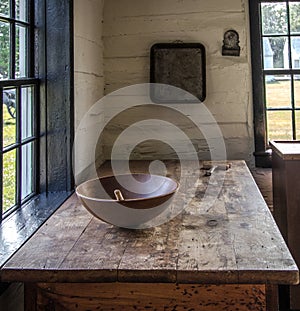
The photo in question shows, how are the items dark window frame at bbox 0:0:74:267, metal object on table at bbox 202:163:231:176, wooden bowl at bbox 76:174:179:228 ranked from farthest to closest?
metal object on table at bbox 202:163:231:176
dark window frame at bbox 0:0:74:267
wooden bowl at bbox 76:174:179:228

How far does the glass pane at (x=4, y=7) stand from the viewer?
150cm

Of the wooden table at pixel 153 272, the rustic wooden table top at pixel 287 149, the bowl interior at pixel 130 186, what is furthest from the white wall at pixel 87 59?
the rustic wooden table top at pixel 287 149

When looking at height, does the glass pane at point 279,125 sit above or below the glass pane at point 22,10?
below

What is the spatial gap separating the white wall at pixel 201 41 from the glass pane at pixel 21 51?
39.8 inches

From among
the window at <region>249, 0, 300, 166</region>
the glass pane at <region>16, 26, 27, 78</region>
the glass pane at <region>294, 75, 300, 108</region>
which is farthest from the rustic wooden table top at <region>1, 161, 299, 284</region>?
the glass pane at <region>294, 75, 300, 108</region>

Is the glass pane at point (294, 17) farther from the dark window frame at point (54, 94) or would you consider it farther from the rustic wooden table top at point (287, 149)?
the dark window frame at point (54, 94)

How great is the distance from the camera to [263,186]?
2.41 meters

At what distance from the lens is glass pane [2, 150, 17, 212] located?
4.98 feet

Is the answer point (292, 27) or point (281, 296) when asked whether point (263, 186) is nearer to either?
point (281, 296)

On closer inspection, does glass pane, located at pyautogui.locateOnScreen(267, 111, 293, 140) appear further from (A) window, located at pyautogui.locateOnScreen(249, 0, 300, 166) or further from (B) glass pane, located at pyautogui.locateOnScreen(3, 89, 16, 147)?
(B) glass pane, located at pyautogui.locateOnScreen(3, 89, 16, 147)

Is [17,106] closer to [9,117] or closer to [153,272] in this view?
[9,117]

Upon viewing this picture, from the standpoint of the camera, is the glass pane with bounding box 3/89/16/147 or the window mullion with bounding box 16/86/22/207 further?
the window mullion with bounding box 16/86/22/207

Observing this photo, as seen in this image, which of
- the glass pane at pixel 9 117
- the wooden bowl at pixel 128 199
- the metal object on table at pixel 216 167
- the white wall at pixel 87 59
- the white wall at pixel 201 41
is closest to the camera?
the wooden bowl at pixel 128 199

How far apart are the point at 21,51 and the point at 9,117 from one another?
0.35m
